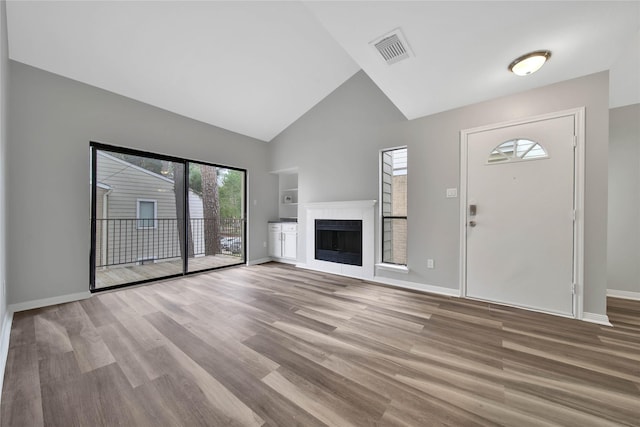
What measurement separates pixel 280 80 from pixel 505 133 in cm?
326

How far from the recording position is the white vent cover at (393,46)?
Answer: 1.86 metres

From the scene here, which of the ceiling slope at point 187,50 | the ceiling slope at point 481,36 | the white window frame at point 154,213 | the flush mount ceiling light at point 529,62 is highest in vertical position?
the ceiling slope at point 187,50

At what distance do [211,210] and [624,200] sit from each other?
6.73 metres

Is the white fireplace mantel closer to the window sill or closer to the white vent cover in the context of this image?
the window sill

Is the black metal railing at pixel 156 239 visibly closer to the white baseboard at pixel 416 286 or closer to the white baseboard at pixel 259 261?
the white baseboard at pixel 259 261

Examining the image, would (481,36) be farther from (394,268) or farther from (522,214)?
(394,268)

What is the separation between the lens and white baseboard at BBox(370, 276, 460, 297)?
2971mm

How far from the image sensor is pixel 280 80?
3719mm

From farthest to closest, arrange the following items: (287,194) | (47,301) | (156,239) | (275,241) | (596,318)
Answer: (287,194) → (275,241) → (156,239) → (47,301) → (596,318)

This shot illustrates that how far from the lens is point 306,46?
10.6 feet

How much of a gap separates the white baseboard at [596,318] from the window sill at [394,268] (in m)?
1.74

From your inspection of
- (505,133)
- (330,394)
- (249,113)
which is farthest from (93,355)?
(505,133)

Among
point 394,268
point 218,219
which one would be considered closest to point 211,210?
point 218,219

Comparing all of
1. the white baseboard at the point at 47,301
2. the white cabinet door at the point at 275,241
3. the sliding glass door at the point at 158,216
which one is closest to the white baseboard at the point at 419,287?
the white cabinet door at the point at 275,241
